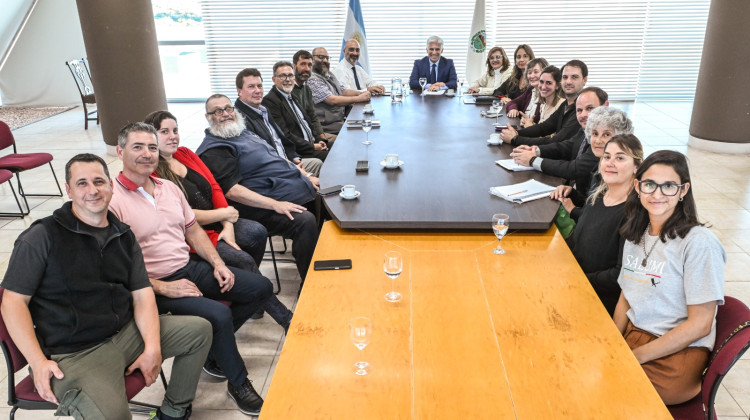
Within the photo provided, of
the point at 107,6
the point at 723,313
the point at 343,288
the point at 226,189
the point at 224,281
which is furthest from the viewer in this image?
the point at 107,6

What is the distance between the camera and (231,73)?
31.7 ft

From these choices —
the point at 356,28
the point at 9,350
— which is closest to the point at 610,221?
the point at 9,350

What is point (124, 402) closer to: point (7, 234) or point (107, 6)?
point (7, 234)

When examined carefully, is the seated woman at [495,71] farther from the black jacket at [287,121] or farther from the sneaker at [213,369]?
the sneaker at [213,369]

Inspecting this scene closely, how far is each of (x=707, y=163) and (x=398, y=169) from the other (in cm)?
464

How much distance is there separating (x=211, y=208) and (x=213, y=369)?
94 cm

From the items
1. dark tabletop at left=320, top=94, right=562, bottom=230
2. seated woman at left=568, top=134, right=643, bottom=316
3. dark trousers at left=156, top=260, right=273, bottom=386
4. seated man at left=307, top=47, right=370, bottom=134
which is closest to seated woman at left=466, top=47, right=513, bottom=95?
seated man at left=307, top=47, right=370, bottom=134

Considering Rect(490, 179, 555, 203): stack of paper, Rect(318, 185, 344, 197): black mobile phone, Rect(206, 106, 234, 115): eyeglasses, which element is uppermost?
Rect(206, 106, 234, 115): eyeglasses

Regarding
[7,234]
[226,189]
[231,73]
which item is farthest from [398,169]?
[231,73]

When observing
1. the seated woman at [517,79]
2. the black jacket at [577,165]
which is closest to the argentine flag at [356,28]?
the seated woman at [517,79]

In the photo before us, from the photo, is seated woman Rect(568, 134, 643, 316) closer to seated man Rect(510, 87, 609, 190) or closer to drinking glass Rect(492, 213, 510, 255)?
drinking glass Rect(492, 213, 510, 255)

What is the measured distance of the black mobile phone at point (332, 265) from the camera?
96.2 inches

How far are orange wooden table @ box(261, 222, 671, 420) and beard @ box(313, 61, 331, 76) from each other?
3.92 meters

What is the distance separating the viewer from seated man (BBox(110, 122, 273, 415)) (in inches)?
104
